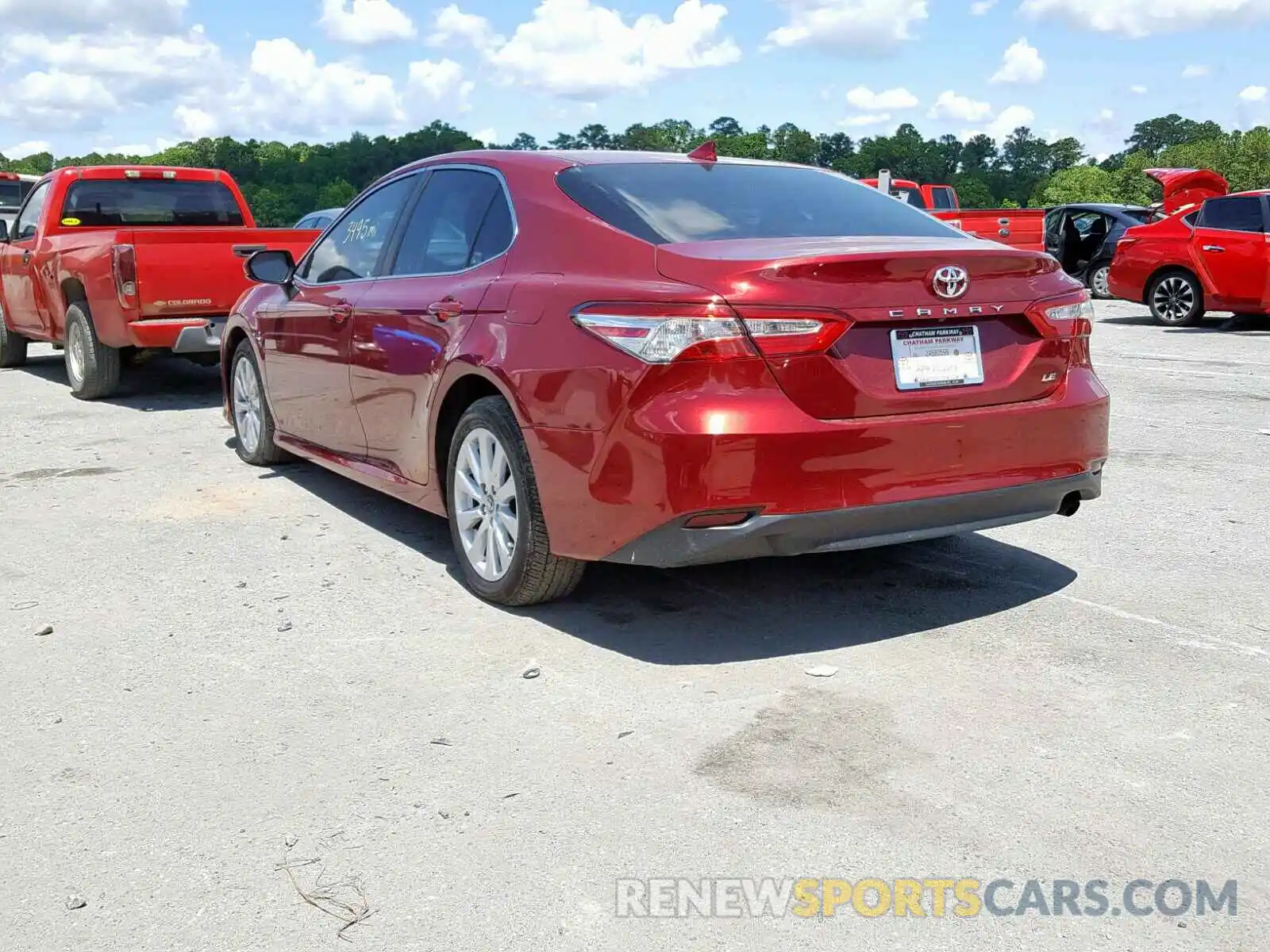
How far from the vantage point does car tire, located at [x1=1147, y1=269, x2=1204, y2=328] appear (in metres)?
15.6

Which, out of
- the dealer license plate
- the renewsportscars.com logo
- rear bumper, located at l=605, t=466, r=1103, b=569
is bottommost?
the renewsportscars.com logo

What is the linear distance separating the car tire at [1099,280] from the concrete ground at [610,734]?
53.5ft

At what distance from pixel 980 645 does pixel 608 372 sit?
4.97 feet

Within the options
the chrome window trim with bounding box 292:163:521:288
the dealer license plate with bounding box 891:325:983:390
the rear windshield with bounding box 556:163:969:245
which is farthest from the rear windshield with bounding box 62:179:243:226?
the dealer license plate with bounding box 891:325:983:390

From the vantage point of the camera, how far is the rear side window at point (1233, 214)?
14.8m

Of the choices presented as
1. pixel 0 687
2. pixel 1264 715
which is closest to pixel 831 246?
pixel 1264 715

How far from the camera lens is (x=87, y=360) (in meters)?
10.4

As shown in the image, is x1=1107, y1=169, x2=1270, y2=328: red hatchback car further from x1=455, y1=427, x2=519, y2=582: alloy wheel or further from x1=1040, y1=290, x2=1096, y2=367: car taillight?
x1=455, y1=427, x2=519, y2=582: alloy wheel

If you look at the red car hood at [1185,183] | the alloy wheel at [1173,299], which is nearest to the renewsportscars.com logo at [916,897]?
the alloy wheel at [1173,299]

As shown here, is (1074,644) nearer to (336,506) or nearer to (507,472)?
(507,472)

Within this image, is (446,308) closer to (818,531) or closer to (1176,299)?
(818,531)

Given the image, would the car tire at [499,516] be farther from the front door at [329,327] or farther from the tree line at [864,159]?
the tree line at [864,159]

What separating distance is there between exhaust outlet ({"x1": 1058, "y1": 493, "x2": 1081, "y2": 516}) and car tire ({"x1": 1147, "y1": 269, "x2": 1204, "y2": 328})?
1217 centimetres

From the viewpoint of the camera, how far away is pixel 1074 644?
14.1 ft
